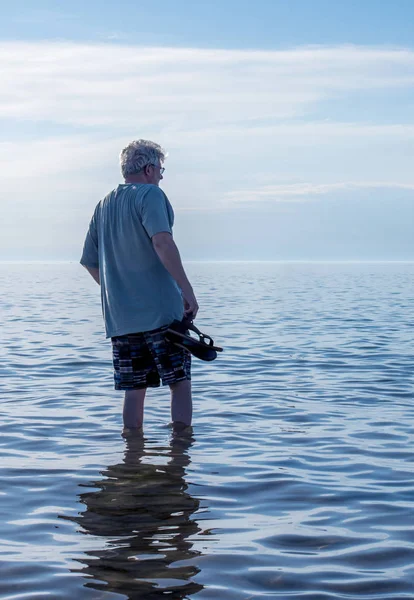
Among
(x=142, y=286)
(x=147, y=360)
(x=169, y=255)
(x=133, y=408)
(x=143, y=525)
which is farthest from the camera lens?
(x=133, y=408)

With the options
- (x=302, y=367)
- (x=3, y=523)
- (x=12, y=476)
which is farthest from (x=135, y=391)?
(x=302, y=367)

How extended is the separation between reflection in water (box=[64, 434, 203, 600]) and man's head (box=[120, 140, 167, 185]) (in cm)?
183

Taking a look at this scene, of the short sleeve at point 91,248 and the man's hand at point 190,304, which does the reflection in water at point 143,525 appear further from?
the short sleeve at point 91,248

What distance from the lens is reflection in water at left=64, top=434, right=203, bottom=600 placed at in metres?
3.28

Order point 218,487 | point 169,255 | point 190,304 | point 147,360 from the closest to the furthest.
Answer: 1. point 218,487
2. point 169,255
3. point 190,304
4. point 147,360

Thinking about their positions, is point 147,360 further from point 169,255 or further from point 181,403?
point 169,255

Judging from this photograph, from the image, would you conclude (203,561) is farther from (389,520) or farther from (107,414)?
(107,414)

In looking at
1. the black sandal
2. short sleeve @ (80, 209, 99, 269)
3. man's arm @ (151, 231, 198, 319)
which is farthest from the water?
short sleeve @ (80, 209, 99, 269)

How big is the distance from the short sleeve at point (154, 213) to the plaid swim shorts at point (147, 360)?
2.18 ft

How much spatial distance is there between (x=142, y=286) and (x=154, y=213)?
52cm

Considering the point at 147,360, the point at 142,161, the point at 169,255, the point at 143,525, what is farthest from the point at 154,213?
the point at 143,525

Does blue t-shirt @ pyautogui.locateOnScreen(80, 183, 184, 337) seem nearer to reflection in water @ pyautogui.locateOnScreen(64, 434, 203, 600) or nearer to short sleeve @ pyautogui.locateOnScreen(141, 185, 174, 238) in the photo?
short sleeve @ pyautogui.locateOnScreen(141, 185, 174, 238)

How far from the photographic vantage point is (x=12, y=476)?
16.3 feet

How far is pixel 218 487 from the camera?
15.5 feet
